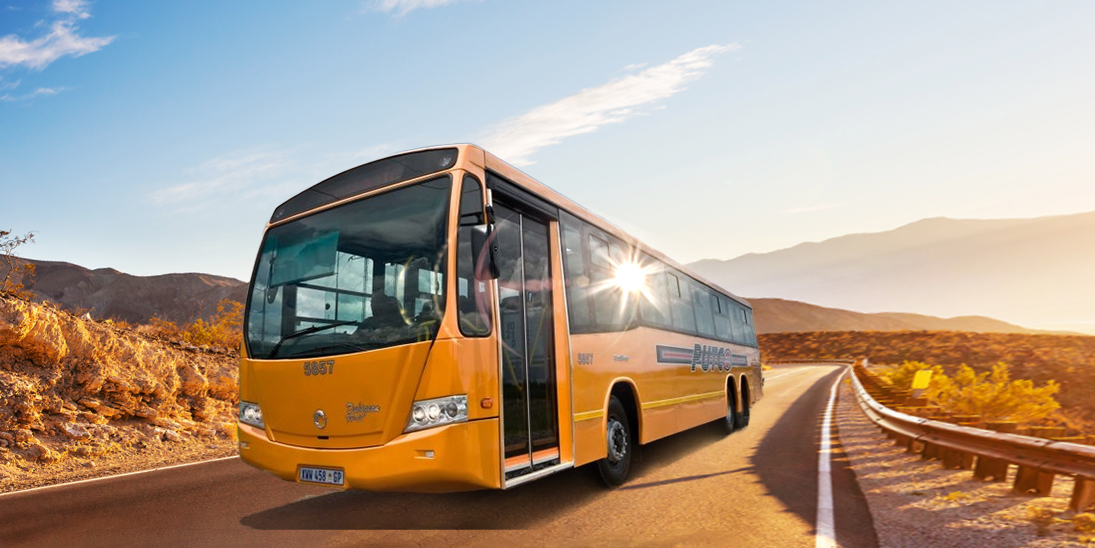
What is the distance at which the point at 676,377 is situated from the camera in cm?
1012

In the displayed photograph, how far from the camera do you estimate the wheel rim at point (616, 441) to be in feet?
24.8

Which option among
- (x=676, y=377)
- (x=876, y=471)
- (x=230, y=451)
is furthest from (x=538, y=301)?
(x=230, y=451)

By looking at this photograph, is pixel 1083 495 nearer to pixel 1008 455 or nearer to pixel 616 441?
pixel 1008 455

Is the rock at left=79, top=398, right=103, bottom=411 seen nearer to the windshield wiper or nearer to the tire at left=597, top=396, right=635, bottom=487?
the windshield wiper

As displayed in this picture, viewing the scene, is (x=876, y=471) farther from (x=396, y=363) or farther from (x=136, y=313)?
(x=136, y=313)

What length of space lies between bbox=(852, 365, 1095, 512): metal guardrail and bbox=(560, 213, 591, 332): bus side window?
4211mm

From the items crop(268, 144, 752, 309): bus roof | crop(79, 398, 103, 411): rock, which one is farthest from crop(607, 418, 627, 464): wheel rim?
crop(79, 398, 103, 411): rock

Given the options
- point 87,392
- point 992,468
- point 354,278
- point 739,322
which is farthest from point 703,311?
point 87,392

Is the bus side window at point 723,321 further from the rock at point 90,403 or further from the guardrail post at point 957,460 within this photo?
the rock at point 90,403

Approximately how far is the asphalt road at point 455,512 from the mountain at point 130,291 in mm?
76349

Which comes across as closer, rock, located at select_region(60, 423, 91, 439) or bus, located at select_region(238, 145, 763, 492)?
bus, located at select_region(238, 145, 763, 492)

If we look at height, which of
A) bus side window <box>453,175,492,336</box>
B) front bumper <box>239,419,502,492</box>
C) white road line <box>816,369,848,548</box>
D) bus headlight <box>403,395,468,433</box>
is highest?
bus side window <box>453,175,492,336</box>

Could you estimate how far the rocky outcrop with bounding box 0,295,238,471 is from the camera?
10.5 m

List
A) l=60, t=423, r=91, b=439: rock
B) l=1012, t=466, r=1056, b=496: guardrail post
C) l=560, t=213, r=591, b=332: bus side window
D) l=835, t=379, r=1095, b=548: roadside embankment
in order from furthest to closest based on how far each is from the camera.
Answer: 1. l=60, t=423, r=91, b=439: rock
2. l=560, t=213, r=591, b=332: bus side window
3. l=1012, t=466, r=1056, b=496: guardrail post
4. l=835, t=379, r=1095, b=548: roadside embankment
